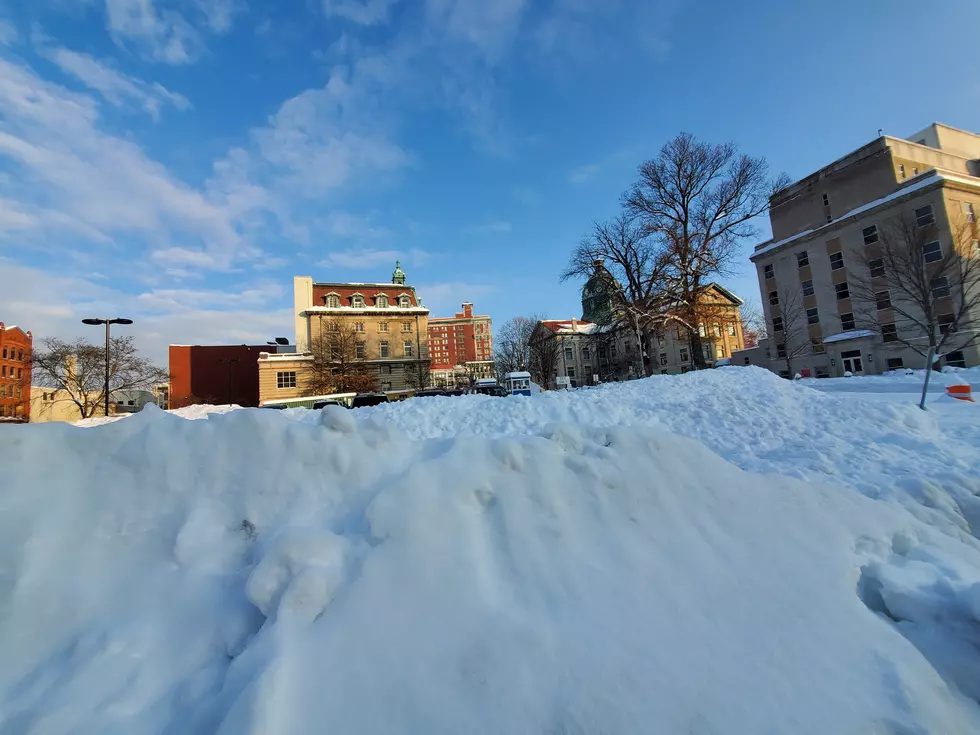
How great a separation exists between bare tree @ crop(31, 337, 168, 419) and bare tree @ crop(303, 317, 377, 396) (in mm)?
13557

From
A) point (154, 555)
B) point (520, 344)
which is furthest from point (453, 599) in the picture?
point (520, 344)

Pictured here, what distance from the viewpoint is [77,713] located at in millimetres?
1752

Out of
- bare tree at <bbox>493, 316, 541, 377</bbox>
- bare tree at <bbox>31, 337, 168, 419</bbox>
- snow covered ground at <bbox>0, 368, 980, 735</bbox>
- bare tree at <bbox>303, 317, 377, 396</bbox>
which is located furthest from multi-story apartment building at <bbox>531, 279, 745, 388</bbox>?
bare tree at <bbox>31, 337, 168, 419</bbox>

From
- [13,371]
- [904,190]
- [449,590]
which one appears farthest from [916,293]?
[13,371]

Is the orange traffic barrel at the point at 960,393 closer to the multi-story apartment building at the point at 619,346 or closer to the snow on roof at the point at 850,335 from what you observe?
the multi-story apartment building at the point at 619,346

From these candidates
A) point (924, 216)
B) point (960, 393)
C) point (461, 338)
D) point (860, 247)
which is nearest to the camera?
point (960, 393)

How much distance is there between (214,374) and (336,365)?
1615 cm

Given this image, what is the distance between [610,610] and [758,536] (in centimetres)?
163

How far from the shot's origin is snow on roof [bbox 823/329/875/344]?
3180 cm

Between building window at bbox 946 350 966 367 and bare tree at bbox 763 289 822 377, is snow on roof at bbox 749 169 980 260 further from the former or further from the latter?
building window at bbox 946 350 966 367

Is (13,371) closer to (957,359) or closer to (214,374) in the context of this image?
(214,374)

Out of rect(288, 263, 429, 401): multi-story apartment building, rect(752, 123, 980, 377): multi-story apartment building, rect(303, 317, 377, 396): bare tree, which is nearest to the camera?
rect(752, 123, 980, 377): multi-story apartment building

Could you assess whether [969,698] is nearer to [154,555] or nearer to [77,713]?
[77,713]

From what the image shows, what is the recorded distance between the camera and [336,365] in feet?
136
